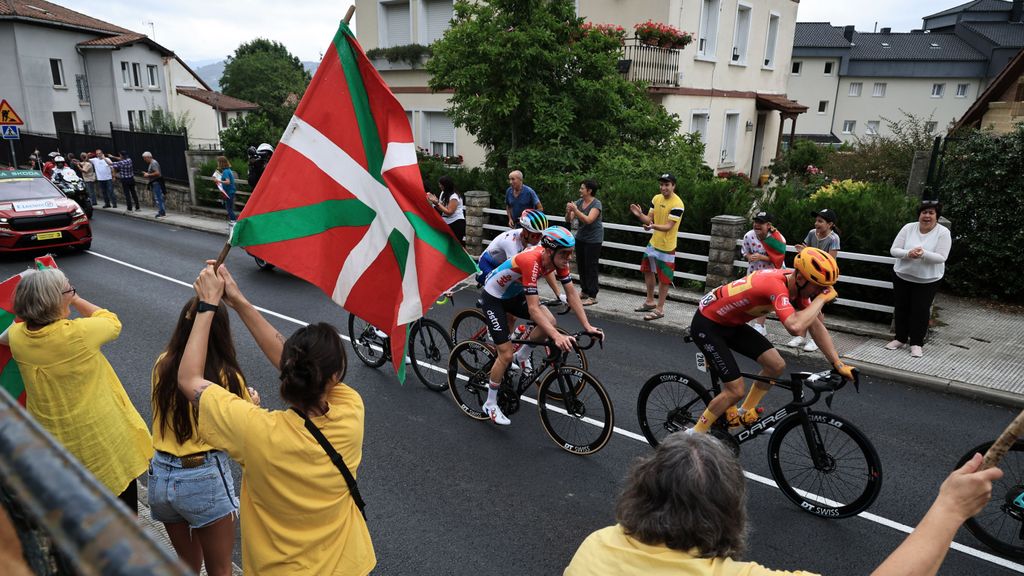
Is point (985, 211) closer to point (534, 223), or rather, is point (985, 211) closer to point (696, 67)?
point (534, 223)

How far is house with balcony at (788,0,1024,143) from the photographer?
55969 millimetres

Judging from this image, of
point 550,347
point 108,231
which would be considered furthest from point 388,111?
point 108,231

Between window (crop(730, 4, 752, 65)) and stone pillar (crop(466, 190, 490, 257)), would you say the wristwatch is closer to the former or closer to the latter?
stone pillar (crop(466, 190, 490, 257))

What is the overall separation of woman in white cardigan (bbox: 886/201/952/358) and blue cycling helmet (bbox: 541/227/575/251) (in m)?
5.02

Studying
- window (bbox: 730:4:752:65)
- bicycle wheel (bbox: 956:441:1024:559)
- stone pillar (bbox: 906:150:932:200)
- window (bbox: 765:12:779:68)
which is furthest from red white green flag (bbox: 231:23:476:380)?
window (bbox: 765:12:779:68)

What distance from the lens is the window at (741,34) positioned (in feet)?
74.5

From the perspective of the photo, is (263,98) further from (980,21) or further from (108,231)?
(980,21)

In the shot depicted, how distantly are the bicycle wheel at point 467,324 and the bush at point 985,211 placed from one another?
7601 millimetres

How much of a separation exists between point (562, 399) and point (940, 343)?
6.04 metres

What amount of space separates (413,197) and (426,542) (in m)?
2.53

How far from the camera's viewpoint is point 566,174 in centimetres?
1425

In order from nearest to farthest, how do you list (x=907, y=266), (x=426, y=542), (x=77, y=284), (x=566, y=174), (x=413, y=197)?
(x=413, y=197), (x=426, y=542), (x=907, y=266), (x=77, y=284), (x=566, y=174)

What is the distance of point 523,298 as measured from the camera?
6625 mm

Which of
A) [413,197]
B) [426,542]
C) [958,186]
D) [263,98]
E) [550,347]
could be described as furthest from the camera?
[263,98]
